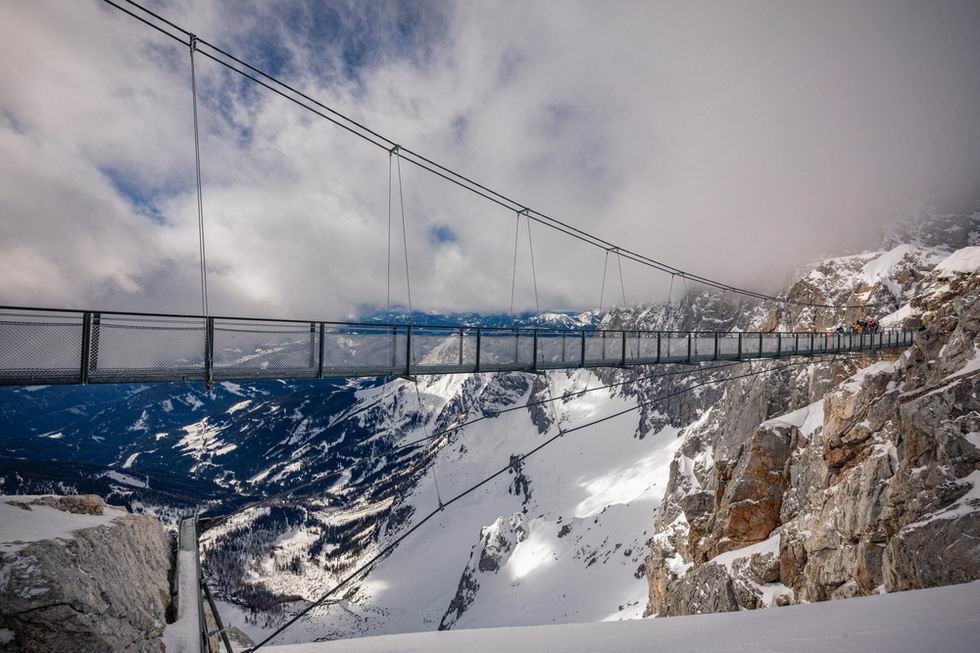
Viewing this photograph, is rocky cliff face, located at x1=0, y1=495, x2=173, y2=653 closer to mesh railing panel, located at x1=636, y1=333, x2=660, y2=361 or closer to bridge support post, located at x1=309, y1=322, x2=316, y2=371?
bridge support post, located at x1=309, y1=322, x2=316, y2=371

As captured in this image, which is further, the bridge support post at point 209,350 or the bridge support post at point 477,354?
Result: the bridge support post at point 477,354

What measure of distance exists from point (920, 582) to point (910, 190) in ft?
380

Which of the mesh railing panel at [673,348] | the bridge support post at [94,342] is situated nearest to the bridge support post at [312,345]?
the bridge support post at [94,342]

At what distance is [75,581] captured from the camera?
528 cm

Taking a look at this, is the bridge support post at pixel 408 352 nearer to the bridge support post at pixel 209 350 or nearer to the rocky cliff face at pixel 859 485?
the bridge support post at pixel 209 350

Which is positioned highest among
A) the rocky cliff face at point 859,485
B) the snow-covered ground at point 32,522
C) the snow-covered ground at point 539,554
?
the snow-covered ground at point 32,522

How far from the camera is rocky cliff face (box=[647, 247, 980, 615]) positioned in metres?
13.1

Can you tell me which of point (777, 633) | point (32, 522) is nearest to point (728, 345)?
point (777, 633)

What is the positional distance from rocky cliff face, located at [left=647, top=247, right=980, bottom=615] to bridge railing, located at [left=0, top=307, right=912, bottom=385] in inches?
346

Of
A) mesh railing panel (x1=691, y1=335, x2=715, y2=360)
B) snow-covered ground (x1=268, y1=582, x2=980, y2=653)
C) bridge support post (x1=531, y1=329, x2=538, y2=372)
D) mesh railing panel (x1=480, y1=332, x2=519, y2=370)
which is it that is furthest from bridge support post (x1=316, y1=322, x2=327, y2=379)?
mesh railing panel (x1=691, y1=335, x2=715, y2=360)

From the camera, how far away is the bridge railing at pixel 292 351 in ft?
21.5

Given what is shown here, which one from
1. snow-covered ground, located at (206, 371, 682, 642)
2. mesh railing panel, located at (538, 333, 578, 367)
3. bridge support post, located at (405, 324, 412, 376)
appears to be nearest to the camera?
bridge support post, located at (405, 324, 412, 376)

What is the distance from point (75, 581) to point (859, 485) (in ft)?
81.6

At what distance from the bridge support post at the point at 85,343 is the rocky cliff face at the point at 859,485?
761 inches
